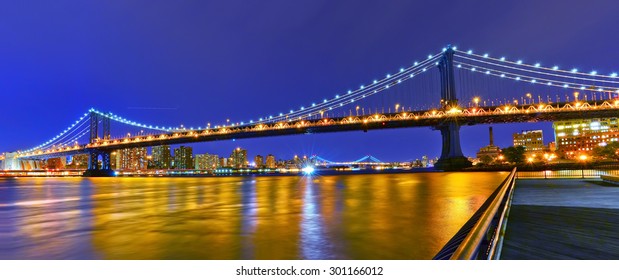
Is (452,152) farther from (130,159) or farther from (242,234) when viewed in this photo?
(130,159)

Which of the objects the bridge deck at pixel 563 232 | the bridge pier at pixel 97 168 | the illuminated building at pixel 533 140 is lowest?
the bridge deck at pixel 563 232

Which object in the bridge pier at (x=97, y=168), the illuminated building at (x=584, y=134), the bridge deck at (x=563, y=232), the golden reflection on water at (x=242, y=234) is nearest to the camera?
the bridge deck at (x=563, y=232)

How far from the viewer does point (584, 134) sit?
15300 centimetres

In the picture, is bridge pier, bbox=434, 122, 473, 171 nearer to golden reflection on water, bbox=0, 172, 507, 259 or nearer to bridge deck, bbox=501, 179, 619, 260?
bridge deck, bbox=501, 179, 619, 260

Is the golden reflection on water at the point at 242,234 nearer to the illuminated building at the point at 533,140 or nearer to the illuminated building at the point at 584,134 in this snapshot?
the illuminated building at the point at 584,134

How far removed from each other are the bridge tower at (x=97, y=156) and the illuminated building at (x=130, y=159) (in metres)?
69.2

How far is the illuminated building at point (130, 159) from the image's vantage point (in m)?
177

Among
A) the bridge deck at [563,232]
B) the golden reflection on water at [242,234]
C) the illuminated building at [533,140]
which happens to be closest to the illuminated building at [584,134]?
the illuminated building at [533,140]

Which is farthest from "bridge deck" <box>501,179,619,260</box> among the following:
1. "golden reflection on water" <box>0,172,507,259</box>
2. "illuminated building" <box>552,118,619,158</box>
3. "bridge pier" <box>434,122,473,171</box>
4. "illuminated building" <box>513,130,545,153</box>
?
"illuminated building" <box>513,130,545,153</box>

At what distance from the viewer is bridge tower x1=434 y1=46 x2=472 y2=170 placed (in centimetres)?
6438

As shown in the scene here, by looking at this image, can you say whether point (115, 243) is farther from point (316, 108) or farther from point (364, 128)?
A: point (316, 108)

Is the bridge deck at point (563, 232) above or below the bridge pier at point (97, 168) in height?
below
